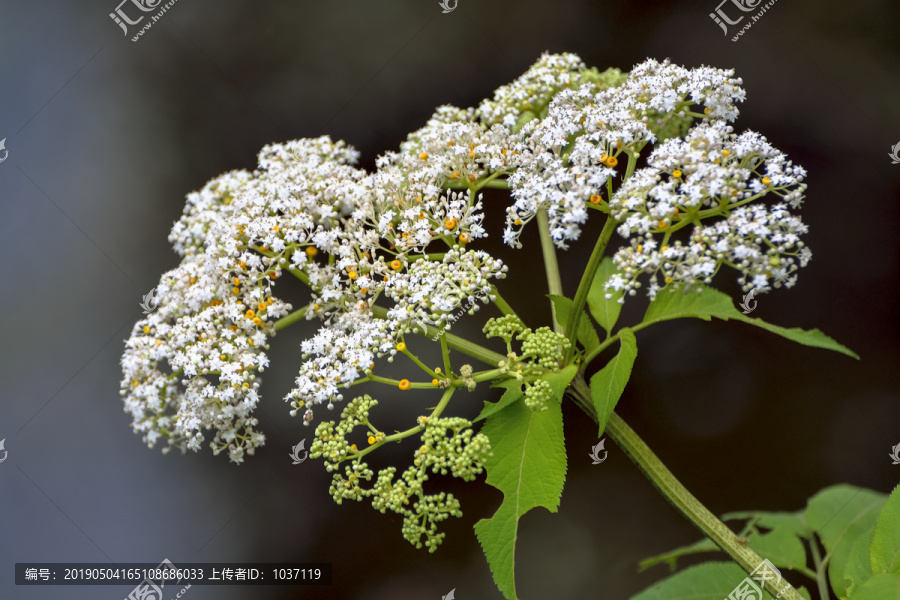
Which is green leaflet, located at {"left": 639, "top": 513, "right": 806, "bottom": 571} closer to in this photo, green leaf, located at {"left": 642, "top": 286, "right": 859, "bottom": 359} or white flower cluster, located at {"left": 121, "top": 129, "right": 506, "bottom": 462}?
green leaf, located at {"left": 642, "top": 286, "right": 859, "bottom": 359}

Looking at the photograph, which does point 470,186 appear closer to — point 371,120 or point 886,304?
point 371,120

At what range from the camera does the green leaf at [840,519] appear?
2.81 metres

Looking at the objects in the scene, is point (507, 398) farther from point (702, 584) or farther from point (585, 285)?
point (702, 584)

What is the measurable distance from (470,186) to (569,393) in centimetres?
82

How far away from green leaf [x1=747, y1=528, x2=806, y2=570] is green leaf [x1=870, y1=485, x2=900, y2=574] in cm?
72

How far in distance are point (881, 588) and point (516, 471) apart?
3.84 ft

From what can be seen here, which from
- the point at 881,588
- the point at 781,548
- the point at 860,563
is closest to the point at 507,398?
the point at 881,588

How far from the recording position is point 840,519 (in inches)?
119

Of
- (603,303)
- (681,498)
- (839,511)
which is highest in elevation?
(603,303)

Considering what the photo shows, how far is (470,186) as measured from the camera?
235 centimetres

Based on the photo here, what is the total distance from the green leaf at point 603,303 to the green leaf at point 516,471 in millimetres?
405

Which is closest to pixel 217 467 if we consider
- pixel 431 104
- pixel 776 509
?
pixel 431 104

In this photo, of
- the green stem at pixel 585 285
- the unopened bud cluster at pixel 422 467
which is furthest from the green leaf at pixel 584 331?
the unopened bud cluster at pixel 422 467

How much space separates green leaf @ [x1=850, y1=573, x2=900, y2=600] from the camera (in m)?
1.93
